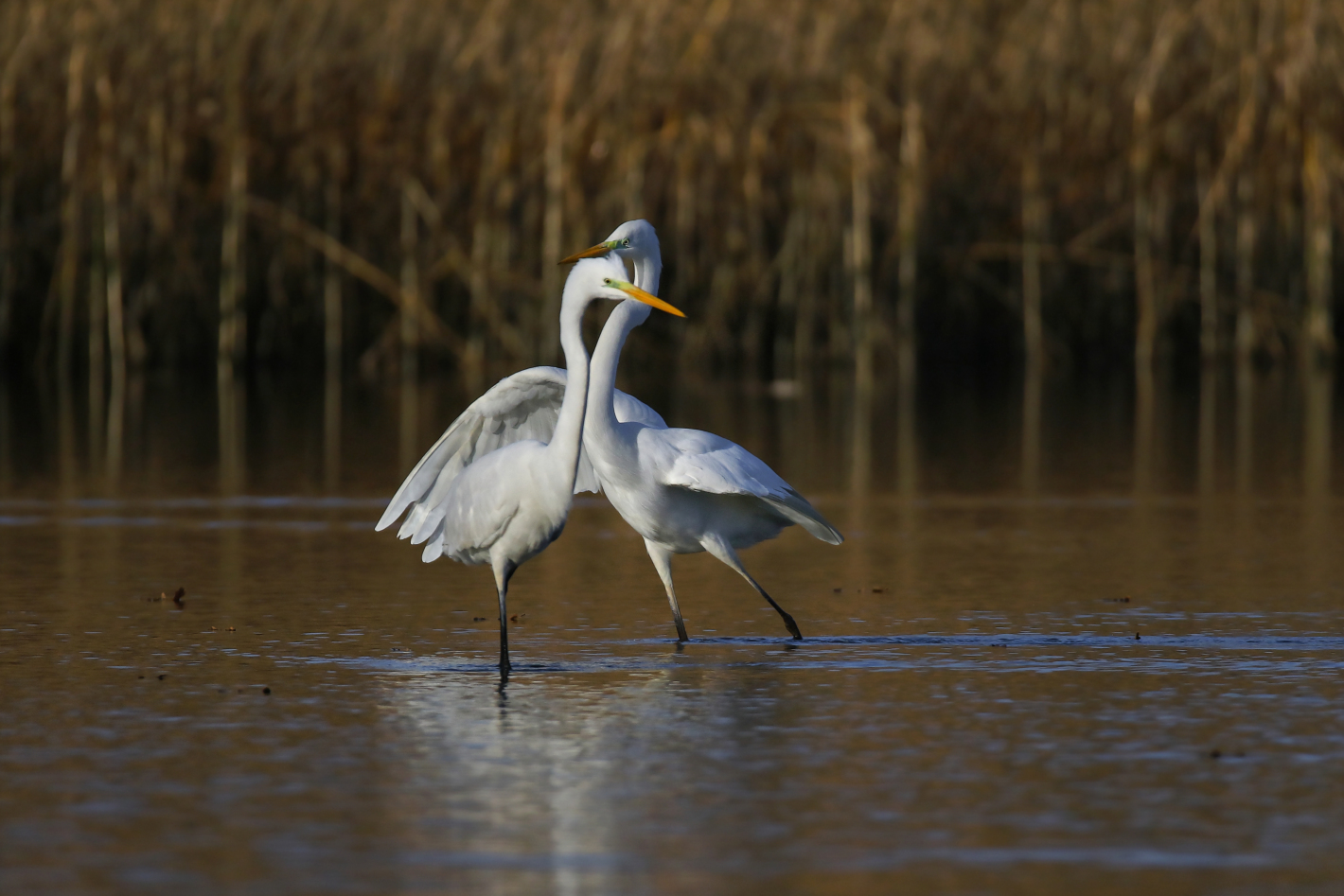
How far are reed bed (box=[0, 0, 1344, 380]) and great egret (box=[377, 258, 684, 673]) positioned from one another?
12092 millimetres

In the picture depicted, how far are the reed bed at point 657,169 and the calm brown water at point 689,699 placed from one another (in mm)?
7649

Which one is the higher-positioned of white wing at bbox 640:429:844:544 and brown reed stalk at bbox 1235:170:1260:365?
brown reed stalk at bbox 1235:170:1260:365

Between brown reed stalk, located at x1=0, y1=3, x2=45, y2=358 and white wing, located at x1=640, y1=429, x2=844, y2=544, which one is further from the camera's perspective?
brown reed stalk, located at x1=0, y1=3, x2=45, y2=358

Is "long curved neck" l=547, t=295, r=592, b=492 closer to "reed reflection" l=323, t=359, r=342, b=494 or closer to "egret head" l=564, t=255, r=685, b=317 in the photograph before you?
"egret head" l=564, t=255, r=685, b=317

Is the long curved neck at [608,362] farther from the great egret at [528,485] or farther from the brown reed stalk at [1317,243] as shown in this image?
the brown reed stalk at [1317,243]

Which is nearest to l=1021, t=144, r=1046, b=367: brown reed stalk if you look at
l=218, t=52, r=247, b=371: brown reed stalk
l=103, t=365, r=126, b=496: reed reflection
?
l=218, t=52, r=247, b=371: brown reed stalk

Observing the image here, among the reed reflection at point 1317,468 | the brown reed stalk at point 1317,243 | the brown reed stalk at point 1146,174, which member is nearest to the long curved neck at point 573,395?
the reed reflection at point 1317,468

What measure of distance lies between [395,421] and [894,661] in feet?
31.2

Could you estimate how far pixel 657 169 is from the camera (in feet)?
65.8

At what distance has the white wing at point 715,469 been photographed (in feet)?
23.3

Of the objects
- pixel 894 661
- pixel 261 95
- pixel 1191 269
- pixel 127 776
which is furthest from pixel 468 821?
pixel 1191 269

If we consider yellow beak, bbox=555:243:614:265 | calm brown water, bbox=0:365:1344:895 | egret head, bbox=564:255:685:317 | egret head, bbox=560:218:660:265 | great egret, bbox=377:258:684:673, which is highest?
egret head, bbox=560:218:660:265

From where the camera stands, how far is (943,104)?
2066 centimetres

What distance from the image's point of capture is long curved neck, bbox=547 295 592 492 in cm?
662
